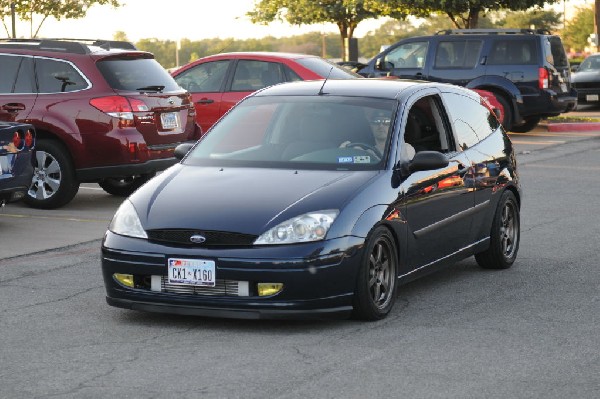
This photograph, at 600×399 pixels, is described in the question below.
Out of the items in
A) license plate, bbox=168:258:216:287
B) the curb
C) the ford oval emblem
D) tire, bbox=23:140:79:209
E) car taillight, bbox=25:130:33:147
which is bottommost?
the curb

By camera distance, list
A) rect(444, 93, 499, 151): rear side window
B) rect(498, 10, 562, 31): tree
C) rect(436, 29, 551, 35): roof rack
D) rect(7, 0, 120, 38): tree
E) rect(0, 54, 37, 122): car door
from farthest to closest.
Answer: rect(498, 10, 562, 31): tree, rect(7, 0, 120, 38): tree, rect(436, 29, 551, 35): roof rack, rect(0, 54, 37, 122): car door, rect(444, 93, 499, 151): rear side window

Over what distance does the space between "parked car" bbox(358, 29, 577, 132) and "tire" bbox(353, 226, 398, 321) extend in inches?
675

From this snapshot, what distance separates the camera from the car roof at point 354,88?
9.15m

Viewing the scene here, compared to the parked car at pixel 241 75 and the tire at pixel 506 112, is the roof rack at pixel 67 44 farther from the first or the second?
the tire at pixel 506 112

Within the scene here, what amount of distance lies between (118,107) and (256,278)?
6517mm

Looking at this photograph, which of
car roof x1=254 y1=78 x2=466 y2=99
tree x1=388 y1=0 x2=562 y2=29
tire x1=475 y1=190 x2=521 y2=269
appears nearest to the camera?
car roof x1=254 y1=78 x2=466 y2=99

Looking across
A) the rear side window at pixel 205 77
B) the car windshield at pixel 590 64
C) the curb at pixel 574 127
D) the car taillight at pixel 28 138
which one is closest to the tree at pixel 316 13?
the car windshield at pixel 590 64

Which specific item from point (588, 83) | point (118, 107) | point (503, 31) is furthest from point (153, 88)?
point (588, 83)

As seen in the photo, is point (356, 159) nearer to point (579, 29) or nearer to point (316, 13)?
point (316, 13)

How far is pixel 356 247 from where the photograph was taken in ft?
25.5

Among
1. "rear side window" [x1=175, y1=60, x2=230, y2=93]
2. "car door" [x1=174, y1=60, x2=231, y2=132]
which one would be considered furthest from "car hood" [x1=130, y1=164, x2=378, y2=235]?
"rear side window" [x1=175, y1=60, x2=230, y2=93]

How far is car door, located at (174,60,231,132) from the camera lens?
1892 centimetres

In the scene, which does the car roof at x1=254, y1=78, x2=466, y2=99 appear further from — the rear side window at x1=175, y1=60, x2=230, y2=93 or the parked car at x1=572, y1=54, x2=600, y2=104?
the parked car at x1=572, y1=54, x2=600, y2=104

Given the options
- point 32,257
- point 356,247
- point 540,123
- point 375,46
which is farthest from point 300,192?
point 375,46
